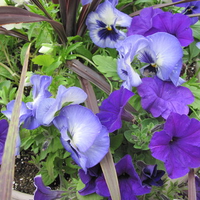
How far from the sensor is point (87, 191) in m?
0.61

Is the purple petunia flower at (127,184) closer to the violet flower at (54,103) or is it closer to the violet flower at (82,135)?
the violet flower at (82,135)

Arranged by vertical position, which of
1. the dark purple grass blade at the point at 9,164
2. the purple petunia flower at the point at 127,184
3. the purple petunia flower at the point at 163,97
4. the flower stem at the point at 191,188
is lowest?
the flower stem at the point at 191,188

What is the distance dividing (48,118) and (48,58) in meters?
0.24

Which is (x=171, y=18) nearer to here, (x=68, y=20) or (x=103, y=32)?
(x=103, y=32)

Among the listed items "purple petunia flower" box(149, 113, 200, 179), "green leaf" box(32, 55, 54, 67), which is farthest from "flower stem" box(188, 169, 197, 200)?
"green leaf" box(32, 55, 54, 67)

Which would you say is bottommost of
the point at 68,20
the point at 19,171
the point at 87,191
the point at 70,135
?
the point at 19,171

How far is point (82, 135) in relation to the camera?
1.77ft

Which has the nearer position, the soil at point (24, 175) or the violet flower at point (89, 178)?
the violet flower at point (89, 178)

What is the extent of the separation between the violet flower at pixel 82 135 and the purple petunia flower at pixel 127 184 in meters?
0.06

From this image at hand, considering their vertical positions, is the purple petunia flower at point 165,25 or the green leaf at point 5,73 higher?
the purple petunia flower at point 165,25

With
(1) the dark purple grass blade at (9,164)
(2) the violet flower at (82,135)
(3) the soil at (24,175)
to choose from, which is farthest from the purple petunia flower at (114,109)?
(3) the soil at (24,175)

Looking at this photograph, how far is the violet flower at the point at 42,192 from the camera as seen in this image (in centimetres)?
68

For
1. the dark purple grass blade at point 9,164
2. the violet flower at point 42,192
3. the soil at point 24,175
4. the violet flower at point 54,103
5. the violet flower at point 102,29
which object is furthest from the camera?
the soil at point 24,175

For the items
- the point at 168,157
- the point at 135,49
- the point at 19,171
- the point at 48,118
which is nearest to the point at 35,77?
the point at 48,118
